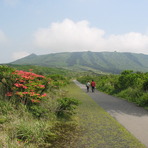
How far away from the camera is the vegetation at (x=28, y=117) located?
4.70m

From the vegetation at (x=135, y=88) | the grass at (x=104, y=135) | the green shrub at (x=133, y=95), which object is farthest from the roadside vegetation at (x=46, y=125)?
the green shrub at (x=133, y=95)

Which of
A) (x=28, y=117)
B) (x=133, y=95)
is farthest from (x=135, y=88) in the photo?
(x=28, y=117)

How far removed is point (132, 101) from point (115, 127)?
677cm

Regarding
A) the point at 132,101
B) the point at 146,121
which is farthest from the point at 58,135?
the point at 132,101

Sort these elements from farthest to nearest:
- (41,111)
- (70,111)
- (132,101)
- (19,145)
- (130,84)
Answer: (130,84) < (132,101) < (70,111) < (41,111) < (19,145)

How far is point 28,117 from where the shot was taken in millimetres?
6273

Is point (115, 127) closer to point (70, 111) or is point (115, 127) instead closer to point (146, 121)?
point (146, 121)

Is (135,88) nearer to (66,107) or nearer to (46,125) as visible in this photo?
(66,107)

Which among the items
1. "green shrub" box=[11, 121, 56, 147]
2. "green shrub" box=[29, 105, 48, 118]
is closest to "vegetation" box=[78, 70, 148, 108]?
"green shrub" box=[29, 105, 48, 118]

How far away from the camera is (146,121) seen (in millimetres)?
6992

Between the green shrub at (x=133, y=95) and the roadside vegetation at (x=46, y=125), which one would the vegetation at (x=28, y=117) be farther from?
the green shrub at (x=133, y=95)

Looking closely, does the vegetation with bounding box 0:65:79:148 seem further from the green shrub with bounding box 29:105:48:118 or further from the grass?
the grass

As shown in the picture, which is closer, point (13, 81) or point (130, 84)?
point (13, 81)

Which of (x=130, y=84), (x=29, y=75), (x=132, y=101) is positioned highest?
(x=29, y=75)
